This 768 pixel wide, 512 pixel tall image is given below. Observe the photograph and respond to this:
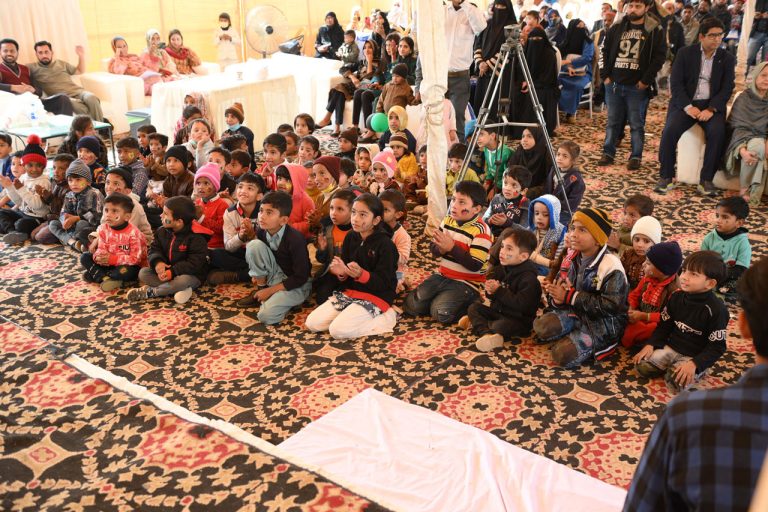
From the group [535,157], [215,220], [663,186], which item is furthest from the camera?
[663,186]

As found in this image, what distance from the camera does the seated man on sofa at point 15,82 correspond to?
7645 mm

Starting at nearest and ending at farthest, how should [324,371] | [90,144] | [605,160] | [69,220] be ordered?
1. [324,371]
2. [69,220]
3. [90,144]
4. [605,160]

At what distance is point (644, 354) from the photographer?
3.41 meters

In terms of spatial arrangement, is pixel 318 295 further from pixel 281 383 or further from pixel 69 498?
pixel 69 498

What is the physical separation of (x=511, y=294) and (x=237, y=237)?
180 centimetres

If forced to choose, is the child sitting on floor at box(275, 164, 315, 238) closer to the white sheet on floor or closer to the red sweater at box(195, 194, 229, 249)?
the red sweater at box(195, 194, 229, 249)

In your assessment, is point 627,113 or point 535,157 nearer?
point 535,157

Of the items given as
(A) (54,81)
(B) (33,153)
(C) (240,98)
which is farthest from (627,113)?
(A) (54,81)

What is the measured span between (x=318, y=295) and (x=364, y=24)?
919 centimetres

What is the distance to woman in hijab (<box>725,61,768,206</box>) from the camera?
5.76m

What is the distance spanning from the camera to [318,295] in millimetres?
4230

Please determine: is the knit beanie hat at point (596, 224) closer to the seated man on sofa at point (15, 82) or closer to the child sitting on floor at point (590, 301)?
the child sitting on floor at point (590, 301)

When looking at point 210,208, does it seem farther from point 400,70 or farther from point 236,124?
point 400,70

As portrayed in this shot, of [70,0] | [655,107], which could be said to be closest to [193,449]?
[70,0]
